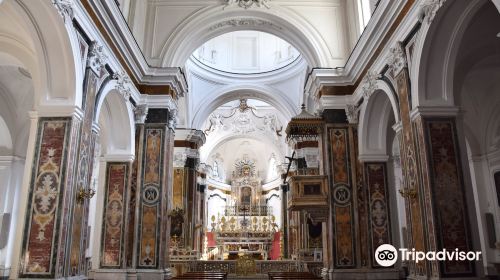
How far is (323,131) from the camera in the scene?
10.7m

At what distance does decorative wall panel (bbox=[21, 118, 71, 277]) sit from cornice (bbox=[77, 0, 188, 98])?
2049mm

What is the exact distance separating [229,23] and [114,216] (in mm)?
5864

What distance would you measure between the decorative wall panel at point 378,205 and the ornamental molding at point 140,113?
17.9ft

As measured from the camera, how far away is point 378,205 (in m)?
9.86

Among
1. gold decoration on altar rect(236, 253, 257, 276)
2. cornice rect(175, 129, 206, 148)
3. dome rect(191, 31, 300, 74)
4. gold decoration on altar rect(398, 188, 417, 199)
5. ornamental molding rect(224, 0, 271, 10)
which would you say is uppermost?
dome rect(191, 31, 300, 74)

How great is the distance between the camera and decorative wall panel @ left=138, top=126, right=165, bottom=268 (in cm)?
973

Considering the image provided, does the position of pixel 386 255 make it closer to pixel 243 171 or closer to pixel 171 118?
pixel 171 118

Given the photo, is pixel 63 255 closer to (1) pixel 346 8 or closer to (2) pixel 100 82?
(2) pixel 100 82

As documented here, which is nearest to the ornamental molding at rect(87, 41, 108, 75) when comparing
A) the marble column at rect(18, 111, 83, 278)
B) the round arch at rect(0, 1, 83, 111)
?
the round arch at rect(0, 1, 83, 111)

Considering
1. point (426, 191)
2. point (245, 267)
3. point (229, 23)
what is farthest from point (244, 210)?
point (426, 191)

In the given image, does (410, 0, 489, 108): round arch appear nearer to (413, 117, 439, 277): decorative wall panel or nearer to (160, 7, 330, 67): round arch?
(413, 117, 439, 277): decorative wall panel

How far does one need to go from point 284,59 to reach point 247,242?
1058 centimetres

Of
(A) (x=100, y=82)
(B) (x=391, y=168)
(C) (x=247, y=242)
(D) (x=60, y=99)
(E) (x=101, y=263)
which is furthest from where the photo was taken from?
(C) (x=247, y=242)

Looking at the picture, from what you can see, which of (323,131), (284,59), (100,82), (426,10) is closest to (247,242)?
(284,59)
